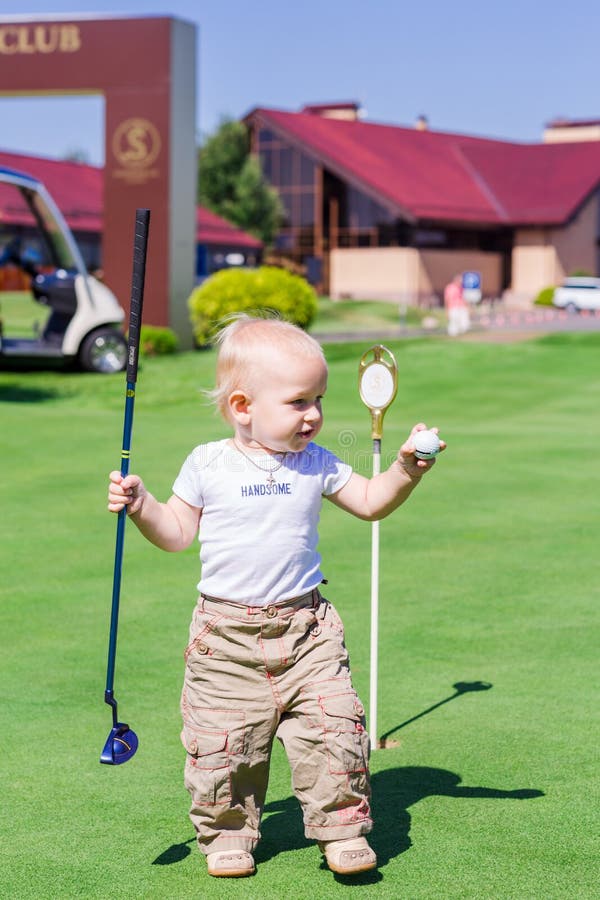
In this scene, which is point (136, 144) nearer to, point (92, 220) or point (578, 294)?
point (92, 220)

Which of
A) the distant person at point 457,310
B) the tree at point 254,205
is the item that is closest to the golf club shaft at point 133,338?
the distant person at point 457,310

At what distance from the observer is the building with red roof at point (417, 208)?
53.1m

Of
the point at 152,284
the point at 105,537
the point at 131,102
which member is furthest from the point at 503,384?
the point at 105,537

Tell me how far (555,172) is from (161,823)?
5793 cm

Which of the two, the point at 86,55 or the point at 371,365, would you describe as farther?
the point at 86,55

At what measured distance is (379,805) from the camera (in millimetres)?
4270

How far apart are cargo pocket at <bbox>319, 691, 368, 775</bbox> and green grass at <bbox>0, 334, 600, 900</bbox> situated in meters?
0.32

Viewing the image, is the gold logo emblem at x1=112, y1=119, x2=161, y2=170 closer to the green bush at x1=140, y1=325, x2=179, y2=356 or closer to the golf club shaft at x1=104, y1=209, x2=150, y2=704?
the green bush at x1=140, y1=325, x2=179, y2=356

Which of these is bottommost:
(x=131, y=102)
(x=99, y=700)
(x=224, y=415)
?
(x=99, y=700)

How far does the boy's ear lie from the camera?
3795 mm

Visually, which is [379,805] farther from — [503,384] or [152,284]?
[152,284]

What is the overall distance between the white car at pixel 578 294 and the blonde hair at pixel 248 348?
4851 centimetres

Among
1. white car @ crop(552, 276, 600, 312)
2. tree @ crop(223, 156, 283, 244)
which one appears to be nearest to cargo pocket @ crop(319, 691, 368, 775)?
white car @ crop(552, 276, 600, 312)

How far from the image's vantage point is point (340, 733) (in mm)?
3705
